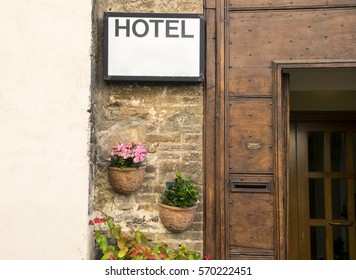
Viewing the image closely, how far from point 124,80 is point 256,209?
5.29 feet

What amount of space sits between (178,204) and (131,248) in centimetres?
51

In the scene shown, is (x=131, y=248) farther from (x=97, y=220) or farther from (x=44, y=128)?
(x=44, y=128)

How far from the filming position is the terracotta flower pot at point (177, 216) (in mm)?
2639

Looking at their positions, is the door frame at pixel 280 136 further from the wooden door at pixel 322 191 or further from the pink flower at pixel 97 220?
the pink flower at pixel 97 220

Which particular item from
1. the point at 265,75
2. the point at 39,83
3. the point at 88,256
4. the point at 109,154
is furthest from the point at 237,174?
the point at 39,83

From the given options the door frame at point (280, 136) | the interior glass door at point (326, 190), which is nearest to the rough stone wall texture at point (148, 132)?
the door frame at point (280, 136)

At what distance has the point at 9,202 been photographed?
2592 mm

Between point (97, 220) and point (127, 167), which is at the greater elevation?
point (127, 167)

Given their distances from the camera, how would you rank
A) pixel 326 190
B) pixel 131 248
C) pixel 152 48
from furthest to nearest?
pixel 326 190 < pixel 152 48 < pixel 131 248

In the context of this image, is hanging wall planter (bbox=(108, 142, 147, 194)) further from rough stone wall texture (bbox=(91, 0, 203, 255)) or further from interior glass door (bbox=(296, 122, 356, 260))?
interior glass door (bbox=(296, 122, 356, 260))

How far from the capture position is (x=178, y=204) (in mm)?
2648

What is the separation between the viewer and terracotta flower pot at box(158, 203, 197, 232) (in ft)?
8.66

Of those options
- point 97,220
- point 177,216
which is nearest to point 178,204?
point 177,216

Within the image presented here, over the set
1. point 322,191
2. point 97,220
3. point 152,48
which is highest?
point 152,48
